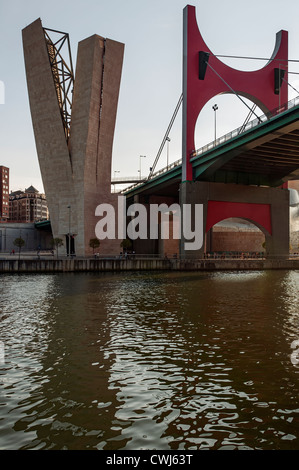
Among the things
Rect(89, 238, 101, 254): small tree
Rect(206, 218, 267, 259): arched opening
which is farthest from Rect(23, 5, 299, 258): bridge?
Rect(206, 218, 267, 259): arched opening

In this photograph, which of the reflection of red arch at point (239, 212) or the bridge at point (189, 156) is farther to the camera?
the reflection of red arch at point (239, 212)

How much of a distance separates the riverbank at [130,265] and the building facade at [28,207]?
10032cm

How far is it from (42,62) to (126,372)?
146 feet

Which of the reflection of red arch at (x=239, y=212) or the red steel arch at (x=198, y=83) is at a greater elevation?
the red steel arch at (x=198, y=83)

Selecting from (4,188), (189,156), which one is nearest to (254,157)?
(189,156)

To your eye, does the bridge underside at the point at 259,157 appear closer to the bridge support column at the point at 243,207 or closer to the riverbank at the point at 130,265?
the bridge support column at the point at 243,207

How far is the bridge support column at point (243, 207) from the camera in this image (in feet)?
126

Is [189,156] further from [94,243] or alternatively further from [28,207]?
[28,207]

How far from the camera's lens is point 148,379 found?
262 inches

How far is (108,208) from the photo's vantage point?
1826 inches

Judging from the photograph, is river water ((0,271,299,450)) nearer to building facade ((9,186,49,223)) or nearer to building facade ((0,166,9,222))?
building facade ((0,166,9,222))

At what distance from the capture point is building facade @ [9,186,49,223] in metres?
133

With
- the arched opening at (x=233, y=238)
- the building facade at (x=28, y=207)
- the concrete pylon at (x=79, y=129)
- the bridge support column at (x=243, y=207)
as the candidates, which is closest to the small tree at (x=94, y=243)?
the concrete pylon at (x=79, y=129)

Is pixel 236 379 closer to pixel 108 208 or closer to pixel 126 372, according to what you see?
pixel 126 372
